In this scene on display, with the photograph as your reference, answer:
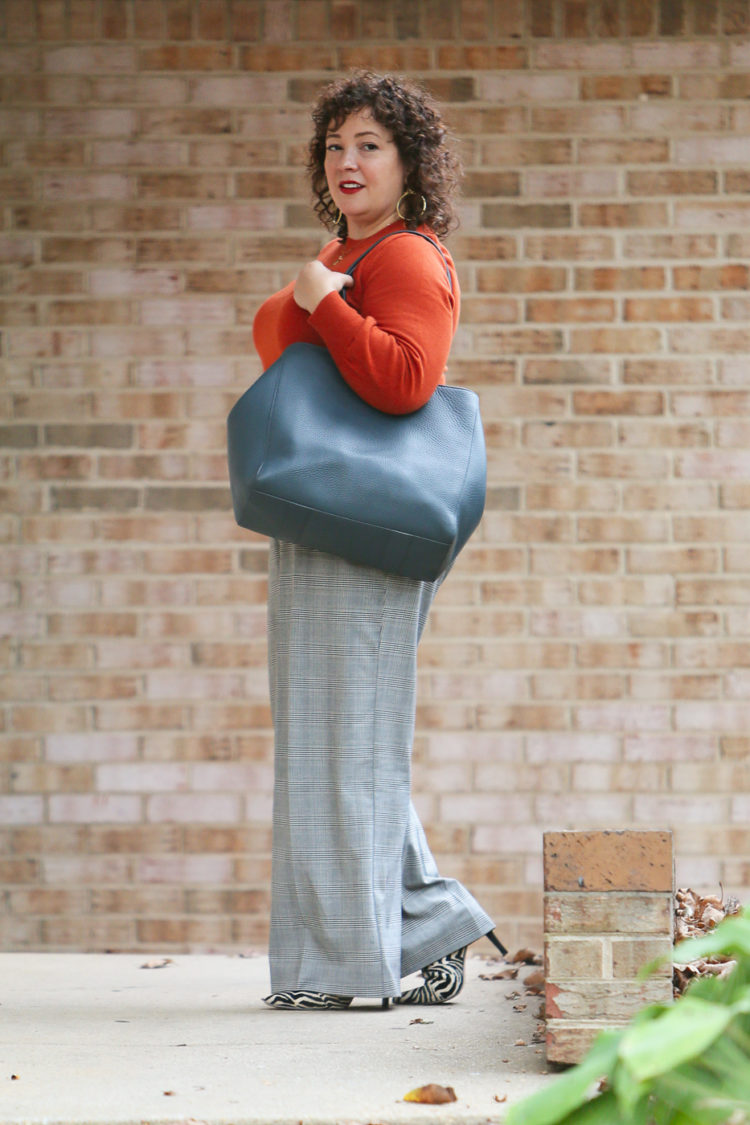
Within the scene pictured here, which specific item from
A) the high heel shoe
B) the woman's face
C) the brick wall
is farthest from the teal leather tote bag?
the brick wall

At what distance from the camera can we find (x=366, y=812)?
90.7 inches

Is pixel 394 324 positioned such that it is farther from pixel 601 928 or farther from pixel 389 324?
pixel 601 928

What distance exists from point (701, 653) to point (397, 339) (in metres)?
2.10

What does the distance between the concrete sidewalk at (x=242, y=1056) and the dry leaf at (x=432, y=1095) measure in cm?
2

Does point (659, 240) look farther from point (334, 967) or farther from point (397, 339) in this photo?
point (334, 967)

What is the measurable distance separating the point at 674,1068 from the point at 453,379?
301 cm

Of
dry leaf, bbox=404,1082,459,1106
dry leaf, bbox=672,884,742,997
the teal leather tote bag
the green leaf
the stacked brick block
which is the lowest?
dry leaf, bbox=672,884,742,997

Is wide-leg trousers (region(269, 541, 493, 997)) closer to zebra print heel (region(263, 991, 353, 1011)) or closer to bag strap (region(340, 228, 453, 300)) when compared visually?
zebra print heel (region(263, 991, 353, 1011))

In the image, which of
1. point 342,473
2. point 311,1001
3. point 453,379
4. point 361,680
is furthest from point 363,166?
point 453,379

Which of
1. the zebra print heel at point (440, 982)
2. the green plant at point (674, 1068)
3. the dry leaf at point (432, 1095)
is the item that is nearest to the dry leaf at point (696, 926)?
the zebra print heel at point (440, 982)

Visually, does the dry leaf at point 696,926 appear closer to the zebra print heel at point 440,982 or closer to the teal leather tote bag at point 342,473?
the zebra print heel at point 440,982

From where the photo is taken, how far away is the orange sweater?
2.22 m

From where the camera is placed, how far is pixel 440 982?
7.97 ft

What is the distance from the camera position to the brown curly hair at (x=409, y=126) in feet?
7.91
